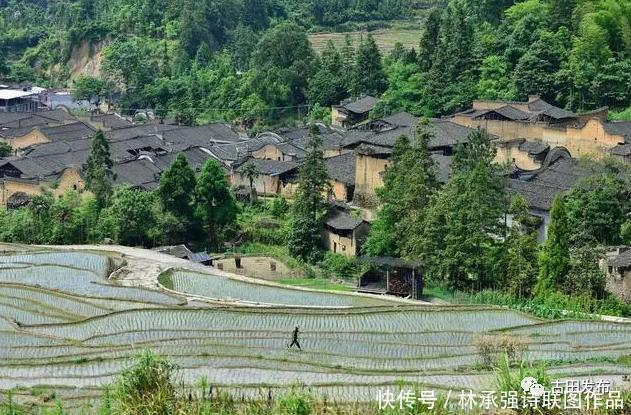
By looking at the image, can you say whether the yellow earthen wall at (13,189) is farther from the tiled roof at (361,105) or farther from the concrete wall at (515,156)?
the concrete wall at (515,156)

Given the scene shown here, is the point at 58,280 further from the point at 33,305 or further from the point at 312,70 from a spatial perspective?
the point at 312,70

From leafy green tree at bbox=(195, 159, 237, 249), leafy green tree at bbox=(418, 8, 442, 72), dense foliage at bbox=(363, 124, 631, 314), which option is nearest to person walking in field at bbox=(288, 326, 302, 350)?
dense foliage at bbox=(363, 124, 631, 314)

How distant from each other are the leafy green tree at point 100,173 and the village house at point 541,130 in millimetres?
9166

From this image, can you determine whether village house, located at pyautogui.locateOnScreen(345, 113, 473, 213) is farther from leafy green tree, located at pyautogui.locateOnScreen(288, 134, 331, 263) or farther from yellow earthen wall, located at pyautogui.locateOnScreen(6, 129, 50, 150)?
yellow earthen wall, located at pyautogui.locateOnScreen(6, 129, 50, 150)

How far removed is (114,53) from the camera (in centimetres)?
4244

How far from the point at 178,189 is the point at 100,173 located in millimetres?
2800

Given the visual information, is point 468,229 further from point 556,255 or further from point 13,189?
point 13,189

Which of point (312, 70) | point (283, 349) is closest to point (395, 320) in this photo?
point (283, 349)

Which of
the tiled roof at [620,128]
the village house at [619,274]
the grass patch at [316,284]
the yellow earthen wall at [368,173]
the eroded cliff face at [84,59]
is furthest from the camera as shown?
the eroded cliff face at [84,59]

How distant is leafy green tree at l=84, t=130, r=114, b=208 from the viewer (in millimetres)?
24156

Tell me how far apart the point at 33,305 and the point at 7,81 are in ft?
100

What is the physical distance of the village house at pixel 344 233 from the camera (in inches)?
861

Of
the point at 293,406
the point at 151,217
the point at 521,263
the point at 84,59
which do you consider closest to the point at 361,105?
the point at 151,217

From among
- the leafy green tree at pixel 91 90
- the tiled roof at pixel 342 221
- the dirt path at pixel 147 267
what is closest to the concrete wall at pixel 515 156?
the tiled roof at pixel 342 221
